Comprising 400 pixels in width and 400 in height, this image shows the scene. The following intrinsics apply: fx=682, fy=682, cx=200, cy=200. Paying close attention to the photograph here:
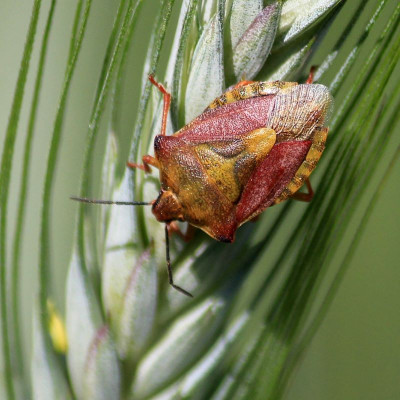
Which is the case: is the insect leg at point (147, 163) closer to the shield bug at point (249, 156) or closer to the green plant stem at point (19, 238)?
the shield bug at point (249, 156)

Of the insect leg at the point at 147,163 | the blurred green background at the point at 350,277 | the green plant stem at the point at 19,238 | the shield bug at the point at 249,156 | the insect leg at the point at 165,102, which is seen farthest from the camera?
the blurred green background at the point at 350,277

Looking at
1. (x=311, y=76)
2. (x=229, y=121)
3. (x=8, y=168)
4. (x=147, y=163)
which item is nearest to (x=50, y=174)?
(x=8, y=168)

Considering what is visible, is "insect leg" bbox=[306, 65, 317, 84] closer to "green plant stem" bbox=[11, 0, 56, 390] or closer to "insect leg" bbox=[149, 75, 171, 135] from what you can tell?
"insect leg" bbox=[149, 75, 171, 135]

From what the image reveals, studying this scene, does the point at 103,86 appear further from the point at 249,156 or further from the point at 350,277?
→ the point at 350,277

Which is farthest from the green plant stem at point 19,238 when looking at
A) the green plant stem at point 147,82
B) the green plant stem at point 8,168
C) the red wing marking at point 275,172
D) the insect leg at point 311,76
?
the insect leg at point 311,76

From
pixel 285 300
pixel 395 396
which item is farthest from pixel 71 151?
pixel 395 396

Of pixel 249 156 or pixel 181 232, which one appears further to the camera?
pixel 249 156

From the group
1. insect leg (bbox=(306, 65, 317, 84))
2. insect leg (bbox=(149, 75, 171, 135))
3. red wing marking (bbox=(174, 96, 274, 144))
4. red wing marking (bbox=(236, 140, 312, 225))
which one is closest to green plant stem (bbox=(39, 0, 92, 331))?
insect leg (bbox=(149, 75, 171, 135))

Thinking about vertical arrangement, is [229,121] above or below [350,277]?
above

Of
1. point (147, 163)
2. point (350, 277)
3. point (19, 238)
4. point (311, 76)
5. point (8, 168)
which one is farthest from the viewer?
point (350, 277)
